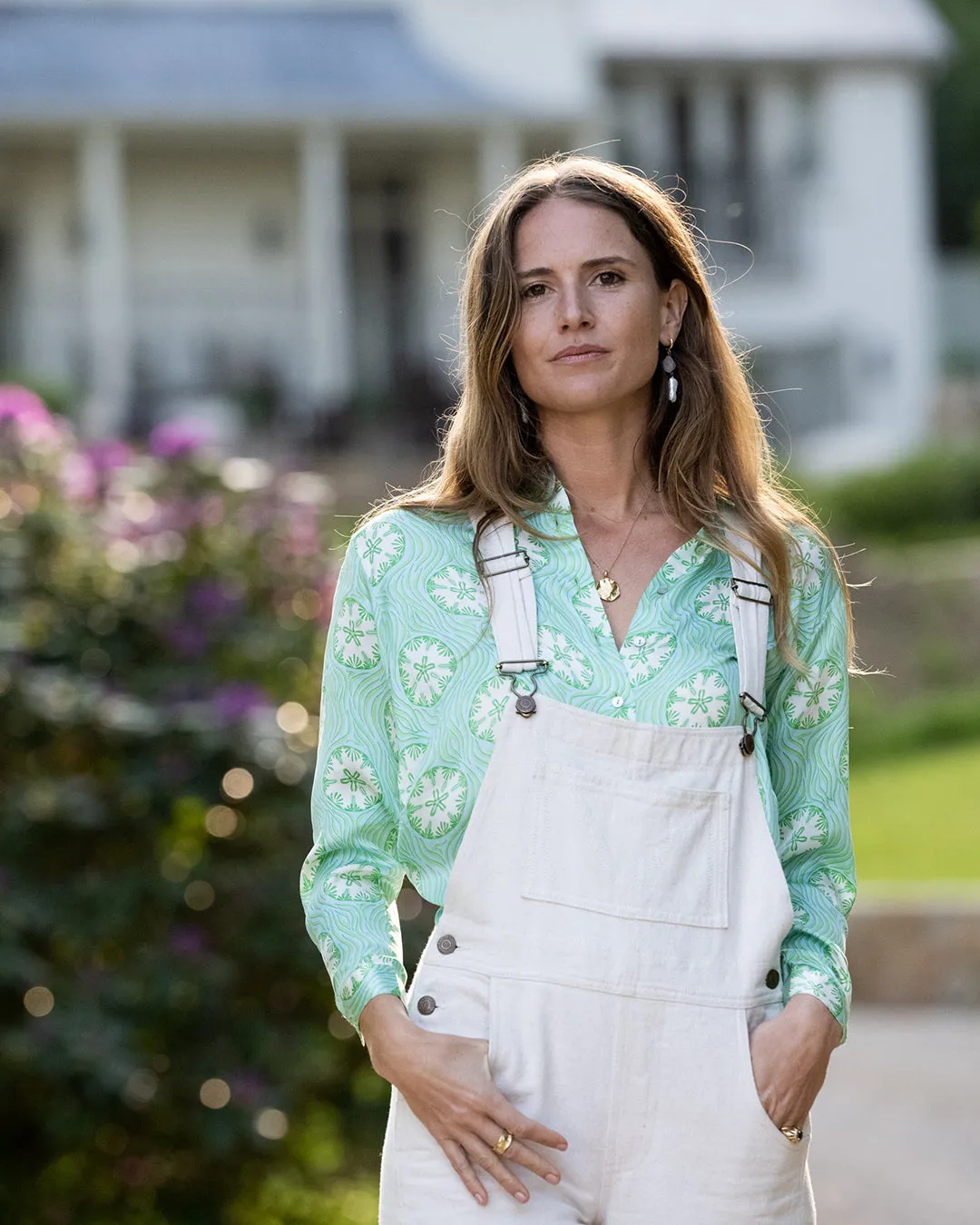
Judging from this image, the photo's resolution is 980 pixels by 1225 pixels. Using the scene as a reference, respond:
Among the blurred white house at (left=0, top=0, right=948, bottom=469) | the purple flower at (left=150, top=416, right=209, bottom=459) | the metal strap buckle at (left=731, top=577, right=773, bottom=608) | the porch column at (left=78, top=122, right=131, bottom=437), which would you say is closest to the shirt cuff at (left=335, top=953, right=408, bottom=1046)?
the metal strap buckle at (left=731, top=577, right=773, bottom=608)

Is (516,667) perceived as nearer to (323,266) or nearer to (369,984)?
(369,984)

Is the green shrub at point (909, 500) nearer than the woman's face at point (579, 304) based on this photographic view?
No

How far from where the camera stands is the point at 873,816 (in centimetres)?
1010

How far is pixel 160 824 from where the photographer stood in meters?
5.17

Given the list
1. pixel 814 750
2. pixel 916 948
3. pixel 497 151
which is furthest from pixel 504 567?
pixel 497 151

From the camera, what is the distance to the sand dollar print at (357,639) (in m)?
2.65

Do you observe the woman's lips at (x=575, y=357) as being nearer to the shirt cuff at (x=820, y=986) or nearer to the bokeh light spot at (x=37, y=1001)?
the shirt cuff at (x=820, y=986)

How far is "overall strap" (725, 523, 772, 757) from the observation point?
259 centimetres

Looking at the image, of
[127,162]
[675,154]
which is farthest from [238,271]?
[675,154]

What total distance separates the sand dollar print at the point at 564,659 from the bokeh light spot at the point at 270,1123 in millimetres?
2833

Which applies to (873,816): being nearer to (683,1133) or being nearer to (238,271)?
(683,1133)

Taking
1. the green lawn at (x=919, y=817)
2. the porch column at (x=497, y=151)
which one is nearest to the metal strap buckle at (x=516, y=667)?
the green lawn at (x=919, y=817)

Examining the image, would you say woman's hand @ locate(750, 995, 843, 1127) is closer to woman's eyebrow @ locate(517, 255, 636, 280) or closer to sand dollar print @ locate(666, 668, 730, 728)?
sand dollar print @ locate(666, 668, 730, 728)

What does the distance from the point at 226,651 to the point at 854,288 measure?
18.6 metres
